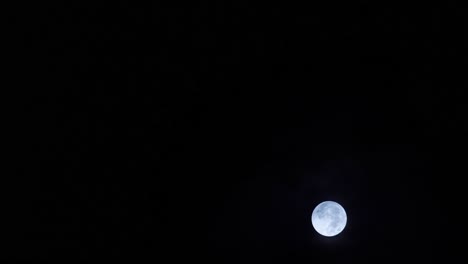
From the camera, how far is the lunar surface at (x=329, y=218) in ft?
18.0

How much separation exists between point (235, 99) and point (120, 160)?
1948mm

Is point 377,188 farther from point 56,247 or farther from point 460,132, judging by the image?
point 56,247

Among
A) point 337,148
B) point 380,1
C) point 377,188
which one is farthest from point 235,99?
point 377,188

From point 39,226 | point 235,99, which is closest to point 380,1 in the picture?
point 235,99

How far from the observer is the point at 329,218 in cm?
552

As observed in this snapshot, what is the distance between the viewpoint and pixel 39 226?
544cm

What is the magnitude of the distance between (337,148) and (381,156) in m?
0.75

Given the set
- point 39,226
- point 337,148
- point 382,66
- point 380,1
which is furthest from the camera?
point 337,148

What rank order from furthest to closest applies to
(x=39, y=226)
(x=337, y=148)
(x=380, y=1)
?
(x=337, y=148) < (x=39, y=226) < (x=380, y=1)

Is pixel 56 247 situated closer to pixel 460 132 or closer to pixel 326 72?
pixel 326 72

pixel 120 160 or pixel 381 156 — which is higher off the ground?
pixel 381 156

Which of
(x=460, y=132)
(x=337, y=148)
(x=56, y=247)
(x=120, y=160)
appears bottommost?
(x=56, y=247)

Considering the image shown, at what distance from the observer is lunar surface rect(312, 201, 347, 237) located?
549cm

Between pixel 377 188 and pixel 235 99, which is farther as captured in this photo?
pixel 377 188
